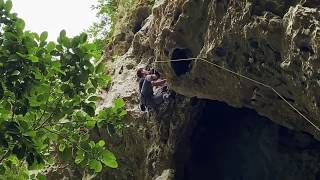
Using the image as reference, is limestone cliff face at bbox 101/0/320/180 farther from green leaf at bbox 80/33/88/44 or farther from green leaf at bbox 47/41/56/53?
green leaf at bbox 47/41/56/53

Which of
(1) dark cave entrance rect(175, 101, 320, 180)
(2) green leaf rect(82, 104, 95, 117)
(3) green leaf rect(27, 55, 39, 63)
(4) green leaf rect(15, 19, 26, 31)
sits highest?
(4) green leaf rect(15, 19, 26, 31)

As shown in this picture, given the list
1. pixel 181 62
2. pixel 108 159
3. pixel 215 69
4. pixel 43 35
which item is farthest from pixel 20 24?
pixel 181 62

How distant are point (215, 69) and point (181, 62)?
1.18 m

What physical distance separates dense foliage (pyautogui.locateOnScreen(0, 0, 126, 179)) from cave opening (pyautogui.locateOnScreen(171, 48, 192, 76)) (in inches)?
128

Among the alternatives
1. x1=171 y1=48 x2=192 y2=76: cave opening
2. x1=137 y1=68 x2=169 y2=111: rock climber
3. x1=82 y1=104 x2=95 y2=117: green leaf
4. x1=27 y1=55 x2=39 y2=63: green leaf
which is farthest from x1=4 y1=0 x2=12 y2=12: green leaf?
x1=137 y1=68 x2=169 y2=111: rock climber

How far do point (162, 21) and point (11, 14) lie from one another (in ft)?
14.2

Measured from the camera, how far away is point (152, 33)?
9.92 m

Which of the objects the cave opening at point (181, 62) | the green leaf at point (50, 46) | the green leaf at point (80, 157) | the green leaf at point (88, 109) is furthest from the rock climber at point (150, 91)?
the green leaf at point (50, 46)

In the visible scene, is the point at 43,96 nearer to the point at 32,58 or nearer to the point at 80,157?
the point at 32,58

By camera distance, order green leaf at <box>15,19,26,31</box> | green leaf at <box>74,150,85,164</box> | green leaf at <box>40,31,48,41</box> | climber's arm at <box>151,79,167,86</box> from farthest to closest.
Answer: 1. climber's arm at <box>151,79,167,86</box>
2. green leaf at <box>74,150,85,164</box>
3. green leaf at <box>40,31,48,41</box>
4. green leaf at <box>15,19,26,31</box>

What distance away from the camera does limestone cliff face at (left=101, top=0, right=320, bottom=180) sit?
6.23 metres

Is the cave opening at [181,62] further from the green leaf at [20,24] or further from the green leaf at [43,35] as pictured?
the green leaf at [20,24]

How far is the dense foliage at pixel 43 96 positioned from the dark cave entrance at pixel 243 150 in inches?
157

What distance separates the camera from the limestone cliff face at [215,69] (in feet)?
20.5
